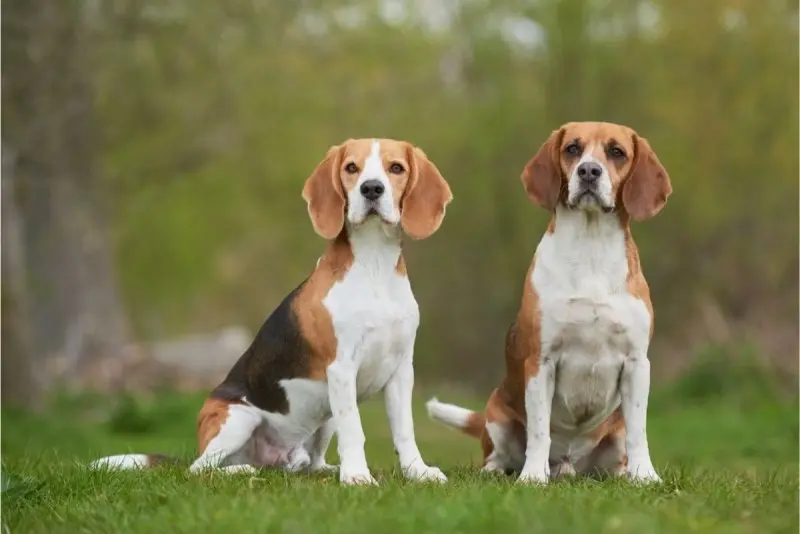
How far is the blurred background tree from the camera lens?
1555 centimetres

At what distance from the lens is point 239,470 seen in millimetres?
6352

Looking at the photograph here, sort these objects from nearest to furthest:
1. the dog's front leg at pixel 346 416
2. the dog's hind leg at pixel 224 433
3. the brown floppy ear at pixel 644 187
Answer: the dog's front leg at pixel 346 416 < the brown floppy ear at pixel 644 187 < the dog's hind leg at pixel 224 433

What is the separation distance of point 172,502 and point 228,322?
2857 cm

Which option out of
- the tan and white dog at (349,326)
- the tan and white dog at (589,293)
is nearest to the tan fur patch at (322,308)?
the tan and white dog at (349,326)

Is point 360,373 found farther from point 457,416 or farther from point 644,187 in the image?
point 644,187

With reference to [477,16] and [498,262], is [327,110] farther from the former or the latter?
[498,262]

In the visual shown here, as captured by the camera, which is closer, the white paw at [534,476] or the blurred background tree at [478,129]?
the white paw at [534,476]

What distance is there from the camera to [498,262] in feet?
57.2

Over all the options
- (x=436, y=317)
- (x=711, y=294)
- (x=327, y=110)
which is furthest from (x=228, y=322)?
(x=711, y=294)

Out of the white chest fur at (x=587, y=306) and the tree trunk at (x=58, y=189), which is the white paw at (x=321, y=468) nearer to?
the white chest fur at (x=587, y=306)

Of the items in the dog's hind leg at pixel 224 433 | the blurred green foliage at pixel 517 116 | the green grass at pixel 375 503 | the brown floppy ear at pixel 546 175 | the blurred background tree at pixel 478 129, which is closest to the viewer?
the green grass at pixel 375 503

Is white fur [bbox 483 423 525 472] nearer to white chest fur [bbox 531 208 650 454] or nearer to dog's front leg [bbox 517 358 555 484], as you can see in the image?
dog's front leg [bbox 517 358 555 484]

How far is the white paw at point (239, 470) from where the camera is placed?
6269 millimetres

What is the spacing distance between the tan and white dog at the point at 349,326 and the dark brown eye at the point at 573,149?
0.68 metres
